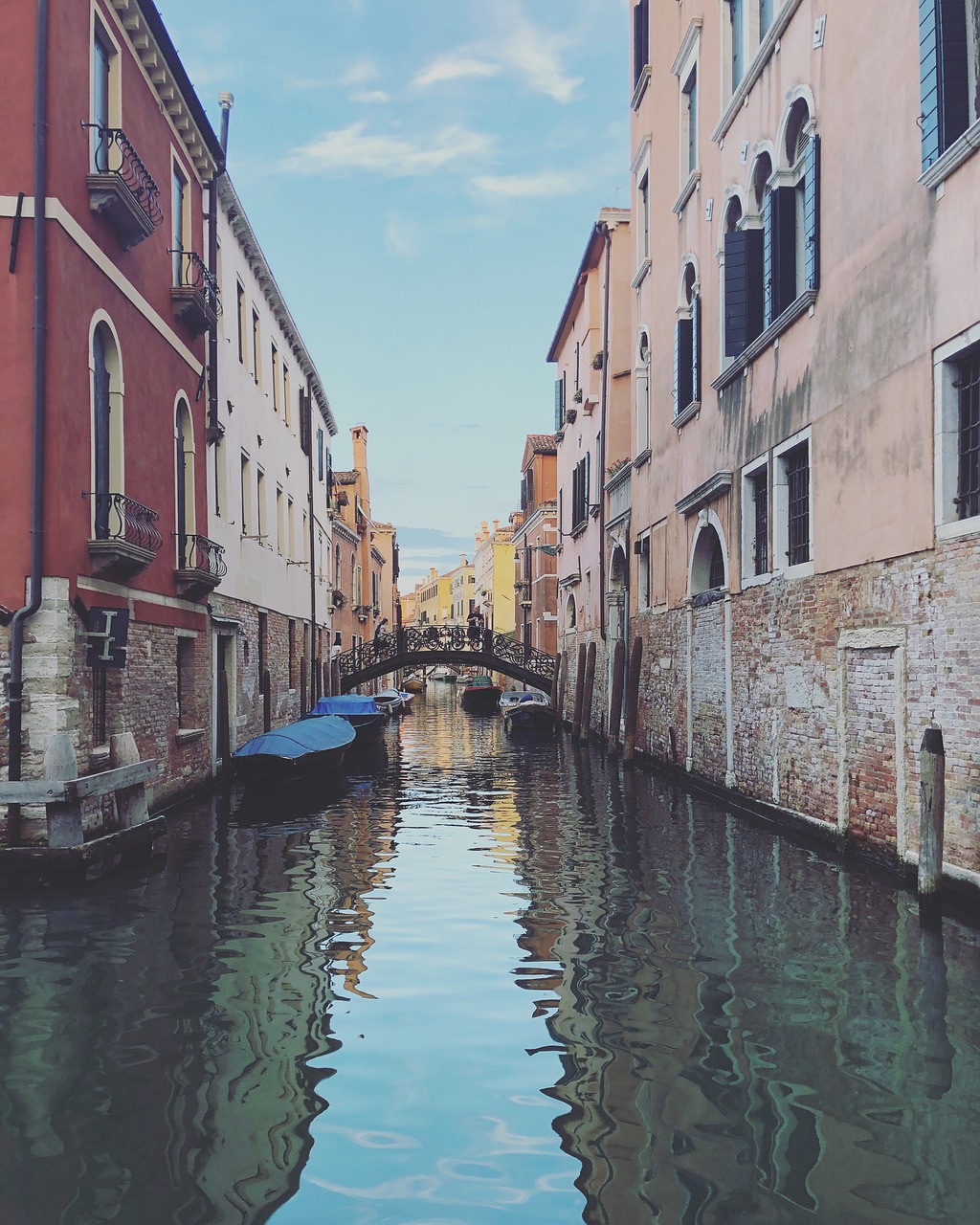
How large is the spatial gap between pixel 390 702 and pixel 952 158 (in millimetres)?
25280

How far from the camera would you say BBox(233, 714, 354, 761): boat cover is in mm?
13359

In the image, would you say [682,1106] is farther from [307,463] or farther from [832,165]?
[307,463]

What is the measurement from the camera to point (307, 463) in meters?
23.2

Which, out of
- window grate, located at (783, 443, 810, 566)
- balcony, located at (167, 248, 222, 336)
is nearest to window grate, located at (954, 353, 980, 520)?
window grate, located at (783, 443, 810, 566)

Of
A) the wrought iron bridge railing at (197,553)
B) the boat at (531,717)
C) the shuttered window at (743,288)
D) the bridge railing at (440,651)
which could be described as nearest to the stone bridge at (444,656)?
the bridge railing at (440,651)

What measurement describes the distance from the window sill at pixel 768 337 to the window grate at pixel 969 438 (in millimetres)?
2582

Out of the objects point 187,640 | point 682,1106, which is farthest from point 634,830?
point 682,1106

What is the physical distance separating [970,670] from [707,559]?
7.31m

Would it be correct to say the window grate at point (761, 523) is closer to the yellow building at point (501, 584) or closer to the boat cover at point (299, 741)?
the boat cover at point (299, 741)

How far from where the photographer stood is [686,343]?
1438 centimetres

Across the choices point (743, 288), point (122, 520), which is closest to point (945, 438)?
point (743, 288)

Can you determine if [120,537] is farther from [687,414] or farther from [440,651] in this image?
[440,651]

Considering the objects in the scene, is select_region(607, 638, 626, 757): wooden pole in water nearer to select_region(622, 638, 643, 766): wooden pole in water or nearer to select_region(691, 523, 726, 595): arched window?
select_region(622, 638, 643, 766): wooden pole in water

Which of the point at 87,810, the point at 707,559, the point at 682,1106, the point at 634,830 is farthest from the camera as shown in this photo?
the point at 707,559
